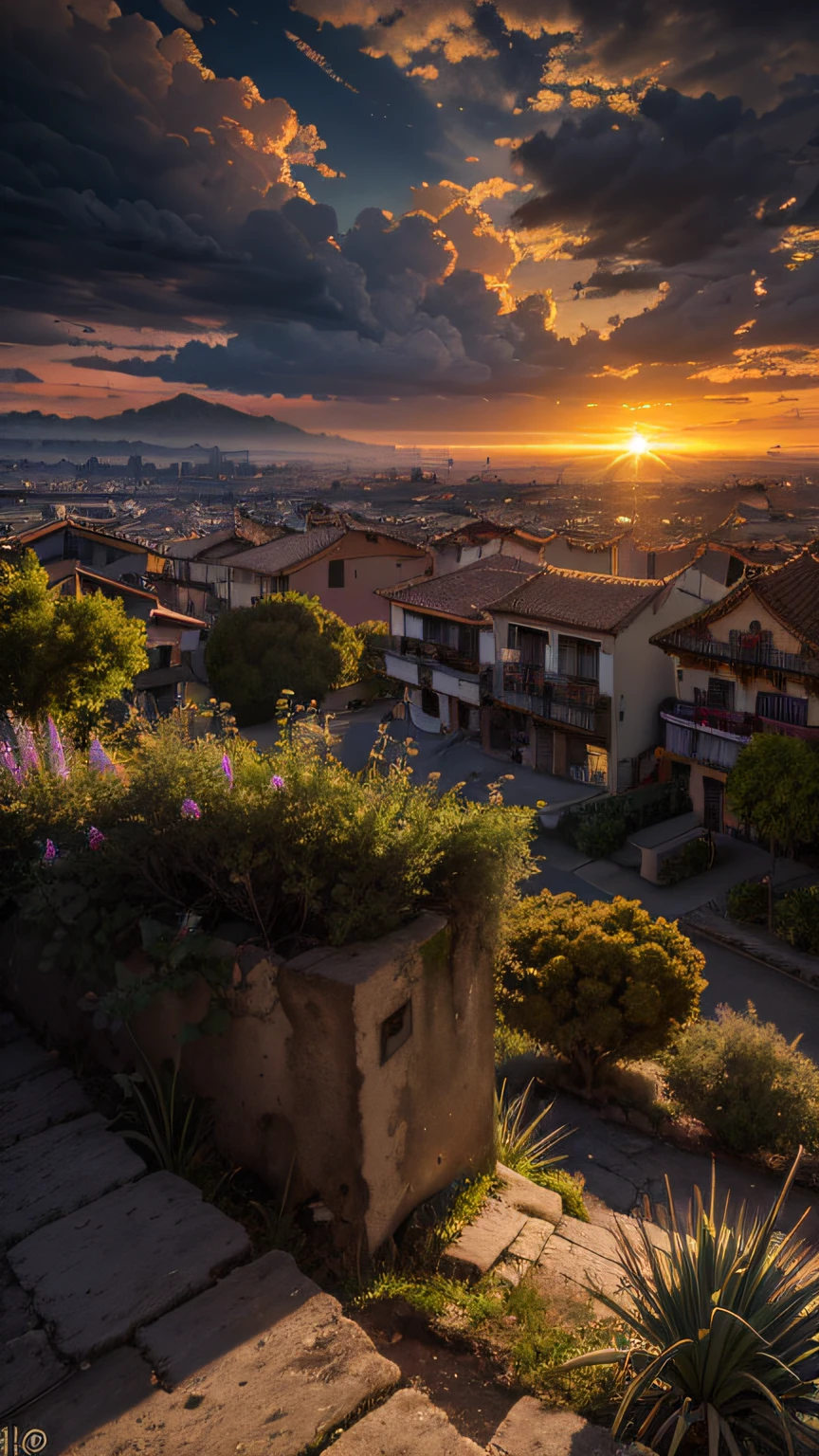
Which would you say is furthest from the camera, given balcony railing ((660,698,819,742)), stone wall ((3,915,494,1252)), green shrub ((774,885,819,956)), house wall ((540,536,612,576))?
house wall ((540,536,612,576))

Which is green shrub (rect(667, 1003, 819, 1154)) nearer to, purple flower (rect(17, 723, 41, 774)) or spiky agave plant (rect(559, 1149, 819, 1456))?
spiky agave plant (rect(559, 1149, 819, 1456))

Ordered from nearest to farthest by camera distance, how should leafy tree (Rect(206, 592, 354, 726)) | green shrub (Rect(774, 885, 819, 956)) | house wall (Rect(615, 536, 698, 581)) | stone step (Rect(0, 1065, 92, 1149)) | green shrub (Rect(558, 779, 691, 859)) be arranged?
stone step (Rect(0, 1065, 92, 1149))
green shrub (Rect(774, 885, 819, 956))
green shrub (Rect(558, 779, 691, 859))
leafy tree (Rect(206, 592, 354, 726))
house wall (Rect(615, 536, 698, 581))

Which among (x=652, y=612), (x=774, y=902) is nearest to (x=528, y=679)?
(x=652, y=612)

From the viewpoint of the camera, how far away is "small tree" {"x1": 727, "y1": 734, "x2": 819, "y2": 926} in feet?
76.1

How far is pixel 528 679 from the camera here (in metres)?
34.0

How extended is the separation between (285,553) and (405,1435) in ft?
172

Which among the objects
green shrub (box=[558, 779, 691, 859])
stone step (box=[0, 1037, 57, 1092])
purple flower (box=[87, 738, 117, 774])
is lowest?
green shrub (box=[558, 779, 691, 859])

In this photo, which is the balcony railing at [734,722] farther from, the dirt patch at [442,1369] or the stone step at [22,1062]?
the dirt patch at [442,1369]

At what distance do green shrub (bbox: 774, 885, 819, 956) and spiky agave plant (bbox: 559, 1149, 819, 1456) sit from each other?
18893mm

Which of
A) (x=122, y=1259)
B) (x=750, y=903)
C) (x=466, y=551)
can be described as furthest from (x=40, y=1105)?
(x=466, y=551)

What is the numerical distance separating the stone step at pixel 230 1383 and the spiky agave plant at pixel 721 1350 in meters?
1.12

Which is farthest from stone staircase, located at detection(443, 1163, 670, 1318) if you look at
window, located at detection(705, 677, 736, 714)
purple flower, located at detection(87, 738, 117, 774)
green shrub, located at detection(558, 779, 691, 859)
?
window, located at detection(705, 677, 736, 714)

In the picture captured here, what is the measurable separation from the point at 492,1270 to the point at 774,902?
21.2 meters

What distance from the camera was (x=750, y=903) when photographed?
24.5m
